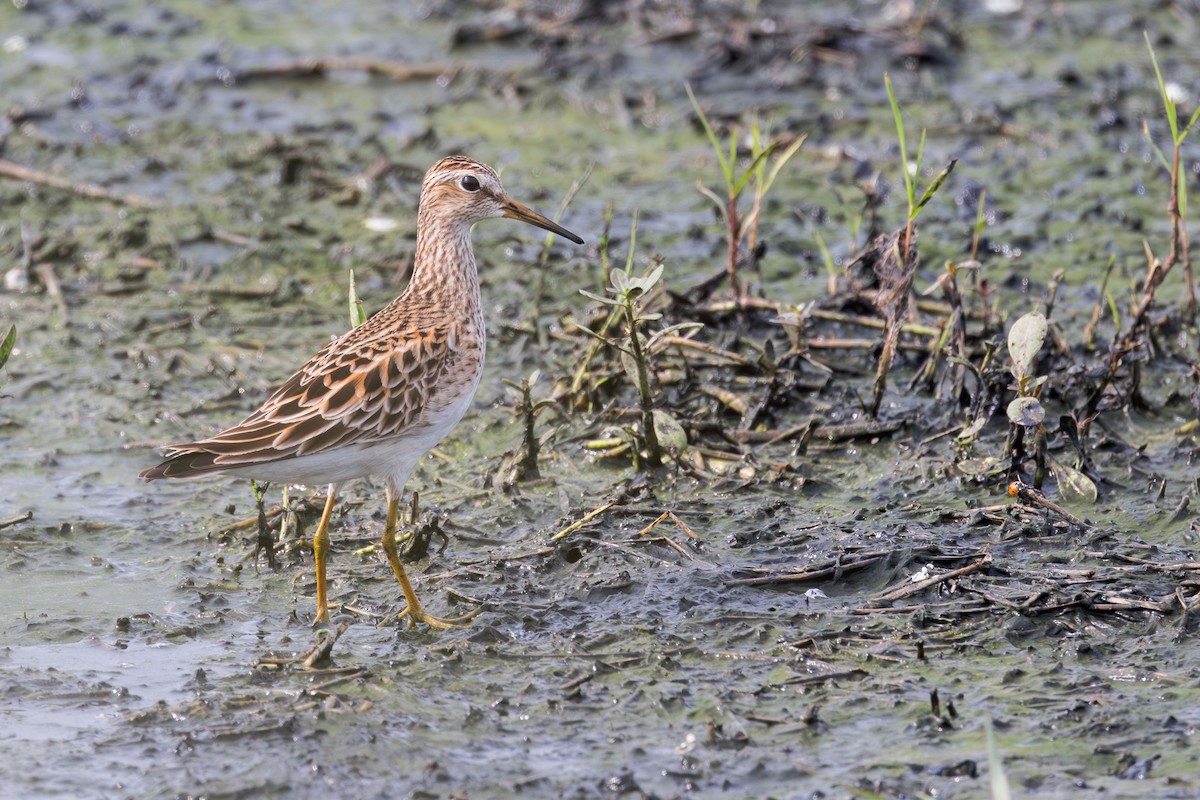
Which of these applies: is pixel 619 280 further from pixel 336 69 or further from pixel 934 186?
pixel 336 69

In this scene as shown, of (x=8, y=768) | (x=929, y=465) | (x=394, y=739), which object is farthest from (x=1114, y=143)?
(x=8, y=768)

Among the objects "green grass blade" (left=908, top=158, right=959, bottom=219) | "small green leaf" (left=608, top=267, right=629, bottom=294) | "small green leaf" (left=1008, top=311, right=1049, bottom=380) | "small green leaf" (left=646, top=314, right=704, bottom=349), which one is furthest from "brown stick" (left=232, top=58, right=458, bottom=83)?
"small green leaf" (left=1008, top=311, right=1049, bottom=380)

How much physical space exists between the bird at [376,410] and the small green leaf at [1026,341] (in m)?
2.28

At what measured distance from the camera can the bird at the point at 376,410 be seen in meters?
5.89

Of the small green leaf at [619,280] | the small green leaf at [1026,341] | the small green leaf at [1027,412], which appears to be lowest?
the small green leaf at [1027,412]

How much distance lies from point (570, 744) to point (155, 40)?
9888mm

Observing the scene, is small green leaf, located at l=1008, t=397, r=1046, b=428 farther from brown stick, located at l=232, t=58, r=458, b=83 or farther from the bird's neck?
brown stick, located at l=232, t=58, r=458, b=83

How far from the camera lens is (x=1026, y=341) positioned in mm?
6641

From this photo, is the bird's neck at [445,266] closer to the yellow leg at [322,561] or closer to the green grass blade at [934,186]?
the yellow leg at [322,561]

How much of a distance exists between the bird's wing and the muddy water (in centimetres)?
76

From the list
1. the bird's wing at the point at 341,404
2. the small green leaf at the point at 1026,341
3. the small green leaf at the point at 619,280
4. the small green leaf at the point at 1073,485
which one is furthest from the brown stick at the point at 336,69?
the small green leaf at the point at 1073,485

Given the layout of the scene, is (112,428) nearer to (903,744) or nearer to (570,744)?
(570,744)

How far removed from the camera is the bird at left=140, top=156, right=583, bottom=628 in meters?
5.89

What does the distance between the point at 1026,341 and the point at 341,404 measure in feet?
9.51
